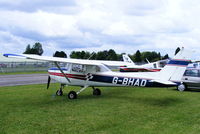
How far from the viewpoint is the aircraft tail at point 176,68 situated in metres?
9.78

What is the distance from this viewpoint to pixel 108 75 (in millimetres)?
10953

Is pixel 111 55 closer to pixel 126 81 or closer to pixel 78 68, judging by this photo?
pixel 78 68

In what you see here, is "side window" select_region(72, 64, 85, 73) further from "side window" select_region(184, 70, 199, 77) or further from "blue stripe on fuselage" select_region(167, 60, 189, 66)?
"side window" select_region(184, 70, 199, 77)

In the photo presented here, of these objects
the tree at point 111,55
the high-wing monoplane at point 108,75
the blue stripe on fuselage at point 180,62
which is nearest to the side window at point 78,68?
the high-wing monoplane at point 108,75

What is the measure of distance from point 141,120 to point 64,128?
234 cm

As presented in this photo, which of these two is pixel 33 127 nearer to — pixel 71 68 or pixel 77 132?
pixel 77 132

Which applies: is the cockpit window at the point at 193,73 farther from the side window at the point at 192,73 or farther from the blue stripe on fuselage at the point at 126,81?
the blue stripe on fuselage at the point at 126,81

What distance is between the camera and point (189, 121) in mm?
6535

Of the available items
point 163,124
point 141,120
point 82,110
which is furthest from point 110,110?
point 163,124

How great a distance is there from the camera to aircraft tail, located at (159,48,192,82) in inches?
385

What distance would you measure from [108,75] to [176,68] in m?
3.20

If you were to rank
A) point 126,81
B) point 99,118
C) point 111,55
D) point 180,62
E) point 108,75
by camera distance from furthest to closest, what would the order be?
point 111,55
point 108,75
point 126,81
point 180,62
point 99,118

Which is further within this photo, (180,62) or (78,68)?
(78,68)

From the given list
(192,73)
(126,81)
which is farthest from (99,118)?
(192,73)
